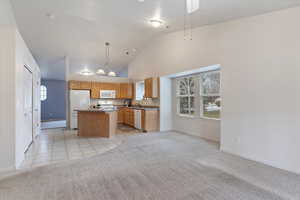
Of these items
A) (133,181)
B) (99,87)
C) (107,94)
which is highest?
(99,87)

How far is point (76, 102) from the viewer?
7035 mm

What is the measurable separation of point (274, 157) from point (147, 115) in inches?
160

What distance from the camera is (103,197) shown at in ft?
6.88

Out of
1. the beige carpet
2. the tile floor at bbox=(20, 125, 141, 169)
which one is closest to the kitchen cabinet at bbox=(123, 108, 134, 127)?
the tile floor at bbox=(20, 125, 141, 169)

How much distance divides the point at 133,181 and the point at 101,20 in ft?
15.2

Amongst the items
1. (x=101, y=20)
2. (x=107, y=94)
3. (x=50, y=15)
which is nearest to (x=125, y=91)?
(x=107, y=94)

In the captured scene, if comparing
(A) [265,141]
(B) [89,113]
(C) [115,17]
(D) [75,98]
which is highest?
(C) [115,17]

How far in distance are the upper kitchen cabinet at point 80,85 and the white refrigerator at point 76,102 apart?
0.31m

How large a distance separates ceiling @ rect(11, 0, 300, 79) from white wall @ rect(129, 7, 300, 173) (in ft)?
1.08

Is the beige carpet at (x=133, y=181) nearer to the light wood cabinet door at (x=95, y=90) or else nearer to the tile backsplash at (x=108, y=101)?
the light wood cabinet door at (x=95, y=90)

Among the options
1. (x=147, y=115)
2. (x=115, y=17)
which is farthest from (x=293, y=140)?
(x=115, y=17)

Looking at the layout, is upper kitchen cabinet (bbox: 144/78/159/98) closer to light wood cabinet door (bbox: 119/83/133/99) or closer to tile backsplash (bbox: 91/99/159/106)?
tile backsplash (bbox: 91/99/159/106)

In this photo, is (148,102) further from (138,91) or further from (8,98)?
(8,98)

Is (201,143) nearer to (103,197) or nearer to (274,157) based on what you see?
(274,157)
